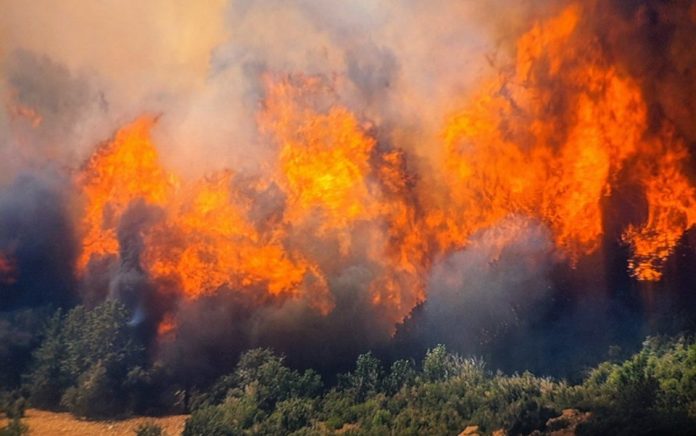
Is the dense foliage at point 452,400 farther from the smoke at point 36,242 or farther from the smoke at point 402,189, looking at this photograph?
the smoke at point 36,242

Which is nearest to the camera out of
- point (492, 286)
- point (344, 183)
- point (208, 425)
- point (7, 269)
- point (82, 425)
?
point (208, 425)

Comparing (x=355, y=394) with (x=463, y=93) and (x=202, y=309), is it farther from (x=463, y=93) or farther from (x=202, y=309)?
(x=463, y=93)

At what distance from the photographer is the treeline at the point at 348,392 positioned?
15.0 meters

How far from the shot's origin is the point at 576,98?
2059cm

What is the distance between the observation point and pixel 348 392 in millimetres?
18906

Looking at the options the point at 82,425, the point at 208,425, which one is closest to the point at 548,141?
the point at 208,425

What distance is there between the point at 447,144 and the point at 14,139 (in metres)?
22.8

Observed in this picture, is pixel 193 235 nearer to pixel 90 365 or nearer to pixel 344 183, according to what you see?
pixel 90 365

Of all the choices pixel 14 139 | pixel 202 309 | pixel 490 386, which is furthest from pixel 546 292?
pixel 14 139

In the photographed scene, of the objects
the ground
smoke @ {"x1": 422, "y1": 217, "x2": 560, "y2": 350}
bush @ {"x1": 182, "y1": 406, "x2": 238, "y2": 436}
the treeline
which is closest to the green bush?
the treeline

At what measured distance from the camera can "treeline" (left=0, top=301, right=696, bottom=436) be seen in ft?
49.3

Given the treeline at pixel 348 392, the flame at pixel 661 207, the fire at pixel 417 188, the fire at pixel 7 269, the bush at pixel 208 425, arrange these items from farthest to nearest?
the fire at pixel 7 269 → the fire at pixel 417 188 → the flame at pixel 661 207 → the bush at pixel 208 425 → the treeline at pixel 348 392

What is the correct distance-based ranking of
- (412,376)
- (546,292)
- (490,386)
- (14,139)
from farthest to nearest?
(14,139)
(546,292)
(412,376)
(490,386)

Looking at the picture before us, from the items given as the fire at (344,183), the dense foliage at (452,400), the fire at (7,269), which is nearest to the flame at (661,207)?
the dense foliage at (452,400)
